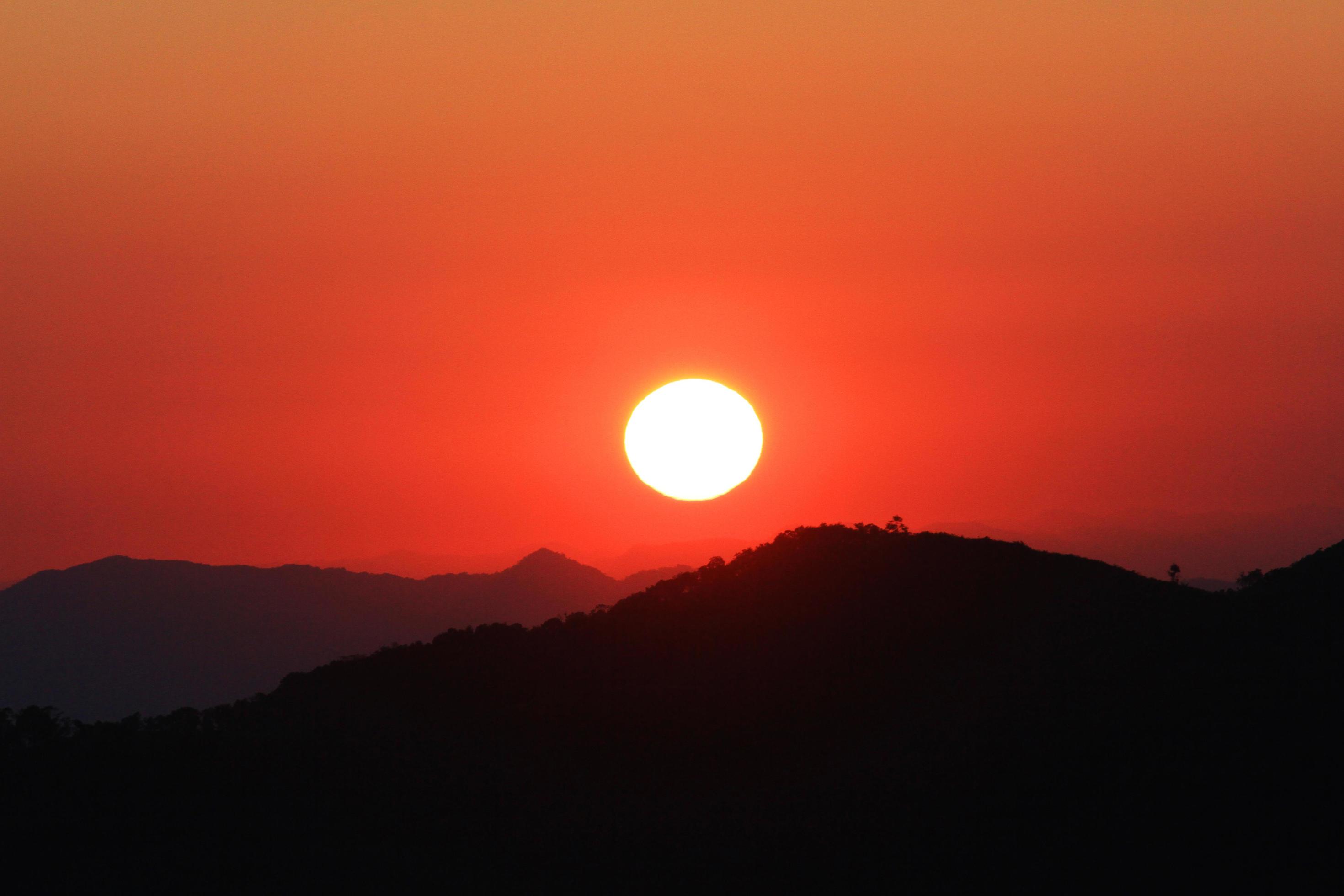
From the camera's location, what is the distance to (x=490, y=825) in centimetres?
3941

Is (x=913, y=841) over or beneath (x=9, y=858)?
beneath

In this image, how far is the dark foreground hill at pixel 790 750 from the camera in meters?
35.3

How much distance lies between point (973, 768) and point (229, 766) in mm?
29237

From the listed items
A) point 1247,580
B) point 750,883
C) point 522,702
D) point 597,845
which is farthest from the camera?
point 1247,580

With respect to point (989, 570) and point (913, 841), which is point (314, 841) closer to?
point (913, 841)

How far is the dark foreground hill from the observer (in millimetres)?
35344

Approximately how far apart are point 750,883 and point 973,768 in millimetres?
9179

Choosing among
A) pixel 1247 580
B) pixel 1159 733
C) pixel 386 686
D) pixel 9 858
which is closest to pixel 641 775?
pixel 386 686

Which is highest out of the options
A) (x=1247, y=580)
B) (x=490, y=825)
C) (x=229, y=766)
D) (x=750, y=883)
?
(x=1247, y=580)

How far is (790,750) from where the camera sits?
145 ft

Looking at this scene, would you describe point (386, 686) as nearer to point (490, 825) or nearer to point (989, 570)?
point (490, 825)

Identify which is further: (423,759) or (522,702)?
(522,702)

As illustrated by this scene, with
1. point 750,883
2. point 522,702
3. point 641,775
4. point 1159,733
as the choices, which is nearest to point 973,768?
point 1159,733

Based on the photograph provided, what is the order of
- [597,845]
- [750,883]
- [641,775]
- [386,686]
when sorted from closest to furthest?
[750,883] → [597,845] → [641,775] → [386,686]
